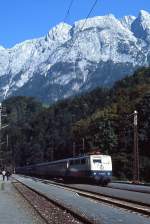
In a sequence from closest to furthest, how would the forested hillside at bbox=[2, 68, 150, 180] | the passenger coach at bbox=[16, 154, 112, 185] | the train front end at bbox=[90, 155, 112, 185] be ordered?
1. the train front end at bbox=[90, 155, 112, 185]
2. the passenger coach at bbox=[16, 154, 112, 185]
3. the forested hillside at bbox=[2, 68, 150, 180]

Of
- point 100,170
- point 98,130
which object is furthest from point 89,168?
point 98,130

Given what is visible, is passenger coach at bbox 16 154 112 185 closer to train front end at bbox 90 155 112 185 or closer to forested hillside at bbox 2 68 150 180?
train front end at bbox 90 155 112 185

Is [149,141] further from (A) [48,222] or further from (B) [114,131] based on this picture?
(A) [48,222]

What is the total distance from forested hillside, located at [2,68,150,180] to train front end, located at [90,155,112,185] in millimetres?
22699

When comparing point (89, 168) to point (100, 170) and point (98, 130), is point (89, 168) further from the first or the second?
point (98, 130)

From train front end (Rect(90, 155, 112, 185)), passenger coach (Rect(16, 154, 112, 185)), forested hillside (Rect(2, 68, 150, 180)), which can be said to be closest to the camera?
train front end (Rect(90, 155, 112, 185))

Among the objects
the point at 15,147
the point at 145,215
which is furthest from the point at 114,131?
the point at 145,215

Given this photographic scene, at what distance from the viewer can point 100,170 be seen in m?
61.0

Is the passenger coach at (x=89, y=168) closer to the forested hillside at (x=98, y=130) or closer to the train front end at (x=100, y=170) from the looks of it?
the train front end at (x=100, y=170)

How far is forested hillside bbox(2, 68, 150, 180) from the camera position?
10725 centimetres

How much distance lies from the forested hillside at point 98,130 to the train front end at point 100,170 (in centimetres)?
2270

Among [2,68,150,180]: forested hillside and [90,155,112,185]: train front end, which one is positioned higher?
[2,68,150,180]: forested hillside

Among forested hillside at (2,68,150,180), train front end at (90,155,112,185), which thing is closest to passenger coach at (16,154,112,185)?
train front end at (90,155,112,185)

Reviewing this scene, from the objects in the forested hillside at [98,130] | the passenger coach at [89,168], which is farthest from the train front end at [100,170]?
the forested hillside at [98,130]
